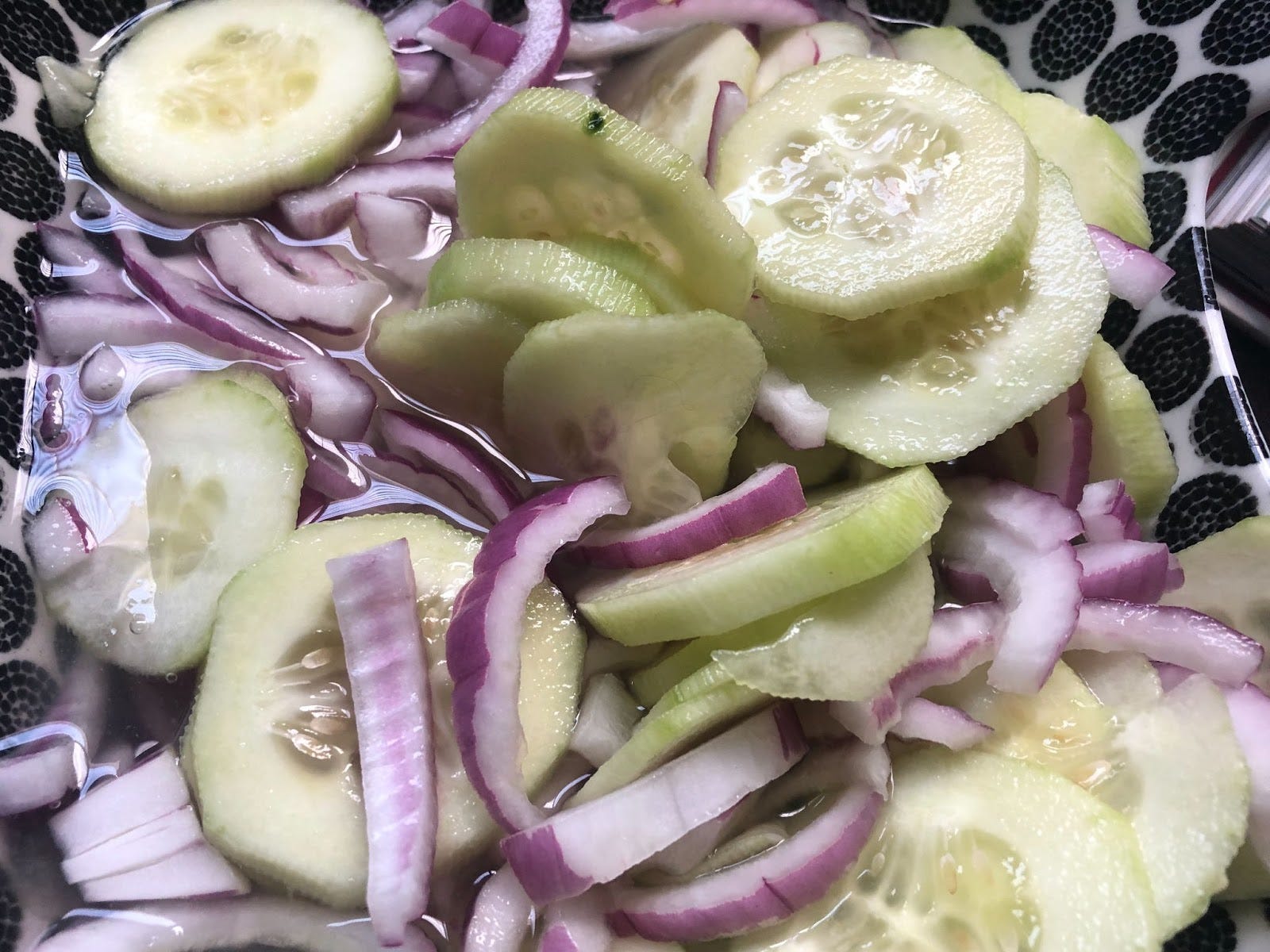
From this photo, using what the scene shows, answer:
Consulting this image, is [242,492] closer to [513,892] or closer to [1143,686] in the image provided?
[513,892]

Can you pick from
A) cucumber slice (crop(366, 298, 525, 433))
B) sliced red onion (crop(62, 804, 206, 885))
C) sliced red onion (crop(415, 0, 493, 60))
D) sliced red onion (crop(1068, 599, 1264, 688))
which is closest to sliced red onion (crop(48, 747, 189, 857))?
sliced red onion (crop(62, 804, 206, 885))

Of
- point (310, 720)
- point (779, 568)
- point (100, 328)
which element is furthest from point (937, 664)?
point (100, 328)

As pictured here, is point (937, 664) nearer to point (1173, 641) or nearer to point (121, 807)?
point (1173, 641)

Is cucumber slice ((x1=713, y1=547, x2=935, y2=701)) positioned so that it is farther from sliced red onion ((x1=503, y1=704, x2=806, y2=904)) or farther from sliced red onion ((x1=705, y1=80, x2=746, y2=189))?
sliced red onion ((x1=705, y1=80, x2=746, y2=189))

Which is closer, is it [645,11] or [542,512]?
[542,512]

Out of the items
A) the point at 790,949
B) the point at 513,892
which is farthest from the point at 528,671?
the point at 790,949

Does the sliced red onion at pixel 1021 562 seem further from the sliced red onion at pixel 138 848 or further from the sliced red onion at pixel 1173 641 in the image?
the sliced red onion at pixel 138 848

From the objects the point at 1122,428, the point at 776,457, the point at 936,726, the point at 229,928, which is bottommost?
the point at 229,928
